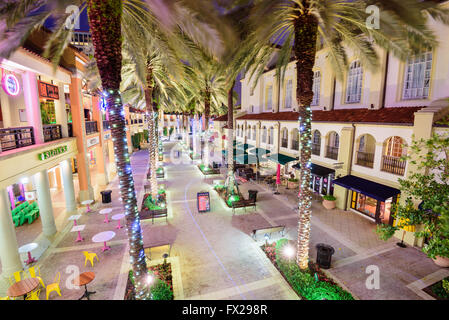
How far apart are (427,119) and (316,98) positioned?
12.2m

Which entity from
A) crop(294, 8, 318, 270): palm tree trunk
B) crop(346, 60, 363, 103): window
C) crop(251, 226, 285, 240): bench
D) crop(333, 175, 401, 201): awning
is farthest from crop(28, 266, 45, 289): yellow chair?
crop(346, 60, 363, 103): window

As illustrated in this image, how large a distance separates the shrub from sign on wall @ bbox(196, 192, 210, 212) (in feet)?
23.7

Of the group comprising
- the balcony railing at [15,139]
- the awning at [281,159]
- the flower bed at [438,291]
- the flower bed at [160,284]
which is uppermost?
the balcony railing at [15,139]

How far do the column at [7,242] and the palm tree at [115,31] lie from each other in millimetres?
5913

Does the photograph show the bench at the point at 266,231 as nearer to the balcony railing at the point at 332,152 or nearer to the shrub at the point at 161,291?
the shrub at the point at 161,291

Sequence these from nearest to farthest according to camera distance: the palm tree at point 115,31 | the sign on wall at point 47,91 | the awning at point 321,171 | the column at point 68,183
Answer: the palm tree at point 115,31
the sign on wall at point 47,91
the column at point 68,183
the awning at point 321,171

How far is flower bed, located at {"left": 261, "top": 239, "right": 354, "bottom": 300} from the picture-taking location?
8312mm

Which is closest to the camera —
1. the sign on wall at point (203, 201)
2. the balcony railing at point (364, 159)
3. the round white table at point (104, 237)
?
the round white table at point (104, 237)

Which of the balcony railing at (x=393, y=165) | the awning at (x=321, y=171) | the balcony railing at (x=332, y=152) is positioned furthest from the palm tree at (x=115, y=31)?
the balcony railing at (x=332, y=152)

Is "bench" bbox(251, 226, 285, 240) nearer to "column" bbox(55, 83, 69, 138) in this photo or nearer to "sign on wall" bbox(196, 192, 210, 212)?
"sign on wall" bbox(196, 192, 210, 212)

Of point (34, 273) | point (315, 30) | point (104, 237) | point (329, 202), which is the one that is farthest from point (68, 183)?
point (329, 202)

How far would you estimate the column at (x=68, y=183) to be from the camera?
15504mm

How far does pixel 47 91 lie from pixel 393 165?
20654 mm

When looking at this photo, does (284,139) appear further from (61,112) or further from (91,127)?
(61,112)
